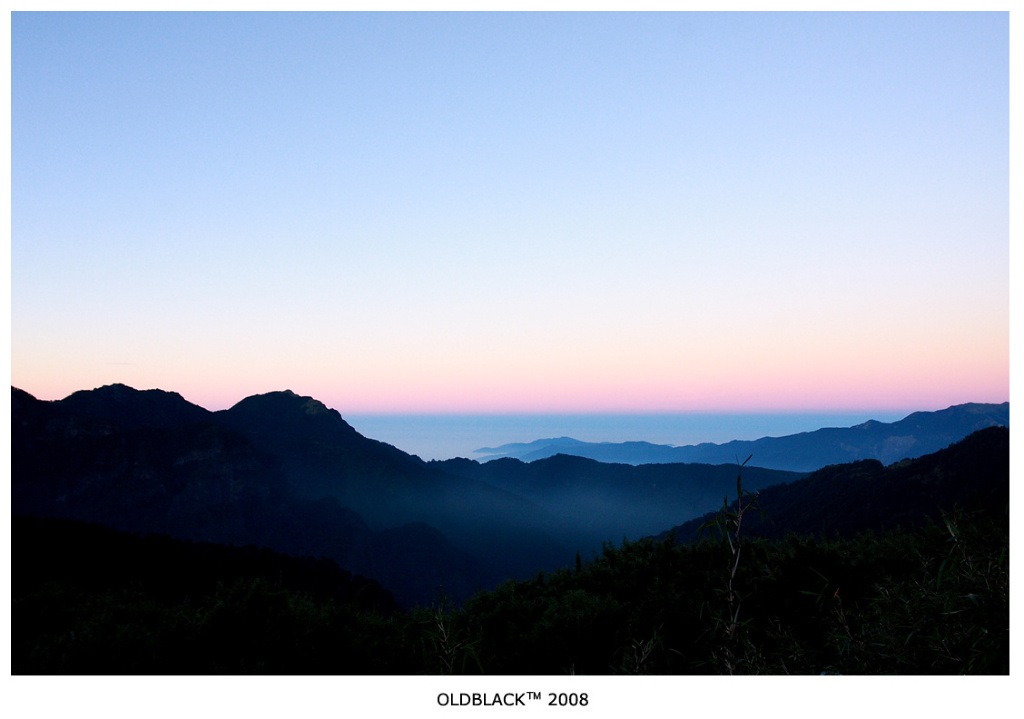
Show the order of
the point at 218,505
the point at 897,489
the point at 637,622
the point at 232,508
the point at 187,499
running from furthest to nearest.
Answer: the point at 232,508 → the point at 218,505 → the point at 187,499 → the point at 897,489 → the point at 637,622

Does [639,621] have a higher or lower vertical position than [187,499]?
higher

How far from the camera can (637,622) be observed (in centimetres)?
884

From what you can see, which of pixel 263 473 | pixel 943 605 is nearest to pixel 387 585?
pixel 263 473

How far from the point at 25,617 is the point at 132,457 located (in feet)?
564

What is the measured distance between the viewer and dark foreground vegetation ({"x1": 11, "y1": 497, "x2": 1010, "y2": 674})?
400 cm

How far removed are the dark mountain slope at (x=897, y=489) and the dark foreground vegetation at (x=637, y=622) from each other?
53.2 meters

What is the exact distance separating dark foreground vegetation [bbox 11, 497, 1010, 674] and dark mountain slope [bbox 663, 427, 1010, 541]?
53247 mm

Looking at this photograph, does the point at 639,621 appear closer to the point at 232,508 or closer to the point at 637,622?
the point at 637,622

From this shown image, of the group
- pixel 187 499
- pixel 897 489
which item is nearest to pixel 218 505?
pixel 187 499

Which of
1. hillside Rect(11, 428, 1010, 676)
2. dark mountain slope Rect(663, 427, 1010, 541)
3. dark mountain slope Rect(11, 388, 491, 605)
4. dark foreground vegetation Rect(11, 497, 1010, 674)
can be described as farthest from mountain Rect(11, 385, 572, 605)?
dark foreground vegetation Rect(11, 497, 1010, 674)

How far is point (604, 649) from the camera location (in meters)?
8.20

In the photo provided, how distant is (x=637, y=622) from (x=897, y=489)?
83.1 meters

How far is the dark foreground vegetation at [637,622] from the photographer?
400 centimetres
